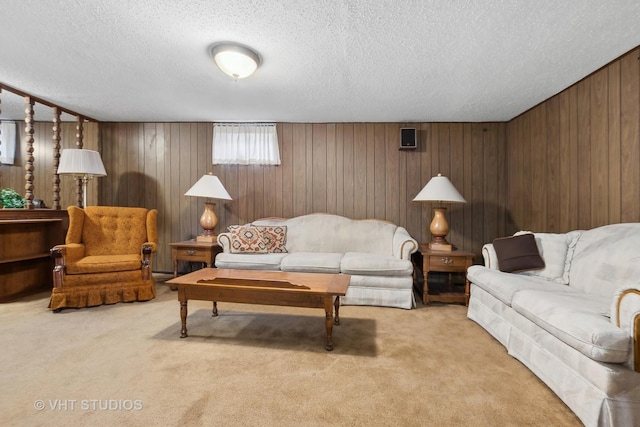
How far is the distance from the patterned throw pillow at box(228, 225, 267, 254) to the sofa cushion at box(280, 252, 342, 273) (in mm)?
439

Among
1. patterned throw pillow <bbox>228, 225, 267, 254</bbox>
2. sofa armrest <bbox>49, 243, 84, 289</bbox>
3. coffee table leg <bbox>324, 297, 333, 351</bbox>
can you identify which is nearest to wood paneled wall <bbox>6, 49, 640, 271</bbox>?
patterned throw pillow <bbox>228, 225, 267, 254</bbox>

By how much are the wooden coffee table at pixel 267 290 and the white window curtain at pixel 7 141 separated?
4221 mm

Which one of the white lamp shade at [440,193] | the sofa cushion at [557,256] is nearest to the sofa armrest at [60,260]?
the white lamp shade at [440,193]

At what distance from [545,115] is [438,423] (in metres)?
3.28

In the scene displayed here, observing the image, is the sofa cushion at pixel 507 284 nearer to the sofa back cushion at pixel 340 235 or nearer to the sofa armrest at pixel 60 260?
the sofa back cushion at pixel 340 235

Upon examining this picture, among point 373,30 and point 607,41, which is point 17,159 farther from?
point 607,41

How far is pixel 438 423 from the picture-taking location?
128cm

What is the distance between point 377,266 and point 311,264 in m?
0.70

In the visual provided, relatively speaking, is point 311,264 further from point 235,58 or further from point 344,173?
point 235,58

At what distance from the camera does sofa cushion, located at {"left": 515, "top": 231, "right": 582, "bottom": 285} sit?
225 centimetres

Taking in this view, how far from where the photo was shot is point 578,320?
1396 millimetres

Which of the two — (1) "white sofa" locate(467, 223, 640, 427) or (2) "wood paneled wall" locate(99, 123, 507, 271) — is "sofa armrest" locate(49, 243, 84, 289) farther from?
(1) "white sofa" locate(467, 223, 640, 427)

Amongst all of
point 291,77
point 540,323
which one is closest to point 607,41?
point 540,323

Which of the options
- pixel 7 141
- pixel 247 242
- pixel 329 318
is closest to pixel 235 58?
pixel 247 242
